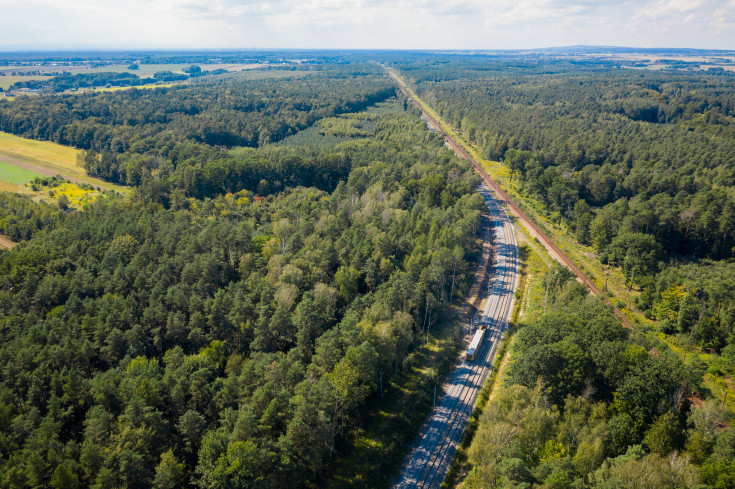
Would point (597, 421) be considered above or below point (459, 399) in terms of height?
above

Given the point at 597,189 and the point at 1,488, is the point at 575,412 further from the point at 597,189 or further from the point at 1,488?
the point at 597,189

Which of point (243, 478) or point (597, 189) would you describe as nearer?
point (243, 478)

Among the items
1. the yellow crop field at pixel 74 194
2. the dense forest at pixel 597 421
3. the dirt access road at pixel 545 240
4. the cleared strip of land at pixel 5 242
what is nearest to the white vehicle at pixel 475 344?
the dense forest at pixel 597 421

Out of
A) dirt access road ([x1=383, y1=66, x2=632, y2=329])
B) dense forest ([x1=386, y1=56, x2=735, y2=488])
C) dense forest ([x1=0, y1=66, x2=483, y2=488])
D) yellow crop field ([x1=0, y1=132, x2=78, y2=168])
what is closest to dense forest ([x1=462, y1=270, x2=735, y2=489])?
dense forest ([x1=386, y1=56, x2=735, y2=488])

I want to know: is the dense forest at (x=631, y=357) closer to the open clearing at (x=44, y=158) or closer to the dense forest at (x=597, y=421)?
the dense forest at (x=597, y=421)

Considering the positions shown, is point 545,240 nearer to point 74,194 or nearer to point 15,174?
point 74,194

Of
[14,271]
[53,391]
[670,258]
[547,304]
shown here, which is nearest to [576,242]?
[670,258]

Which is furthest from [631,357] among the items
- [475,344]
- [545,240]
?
[545,240]
